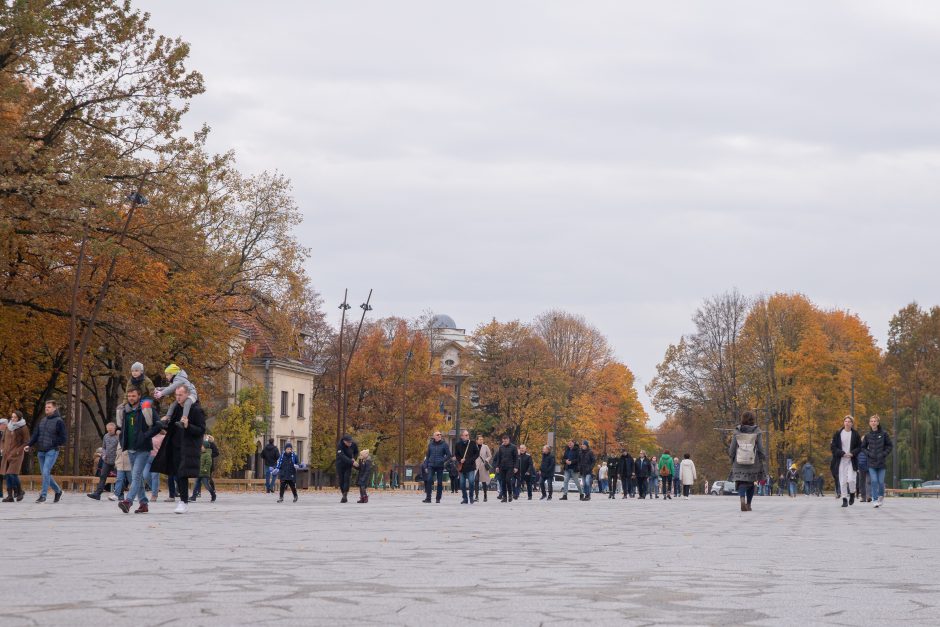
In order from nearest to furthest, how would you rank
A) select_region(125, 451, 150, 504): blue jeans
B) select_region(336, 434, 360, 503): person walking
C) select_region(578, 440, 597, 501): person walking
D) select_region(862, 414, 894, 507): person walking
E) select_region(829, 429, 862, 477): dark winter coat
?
select_region(125, 451, 150, 504): blue jeans → select_region(862, 414, 894, 507): person walking → select_region(829, 429, 862, 477): dark winter coat → select_region(336, 434, 360, 503): person walking → select_region(578, 440, 597, 501): person walking

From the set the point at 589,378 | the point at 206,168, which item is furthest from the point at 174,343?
the point at 589,378

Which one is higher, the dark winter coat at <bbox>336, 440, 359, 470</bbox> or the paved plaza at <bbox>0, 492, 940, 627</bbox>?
the dark winter coat at <bbox>336, 440, 359, 470</bbox>

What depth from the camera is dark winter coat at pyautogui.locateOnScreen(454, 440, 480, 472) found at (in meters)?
31.8

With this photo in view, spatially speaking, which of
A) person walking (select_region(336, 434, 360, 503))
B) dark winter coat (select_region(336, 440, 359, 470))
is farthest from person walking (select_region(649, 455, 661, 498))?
dark winter coat (select_region(336, 440, 359, 470))

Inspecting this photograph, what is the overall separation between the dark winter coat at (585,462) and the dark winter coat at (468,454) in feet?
23.5

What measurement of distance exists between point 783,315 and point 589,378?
1924cm

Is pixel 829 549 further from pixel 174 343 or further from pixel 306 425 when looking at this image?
pixel 306 425

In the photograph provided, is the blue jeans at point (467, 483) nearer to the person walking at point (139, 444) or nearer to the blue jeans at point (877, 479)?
the blue jeans at point (877, 479)

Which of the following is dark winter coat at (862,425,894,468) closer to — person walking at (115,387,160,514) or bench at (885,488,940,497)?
person walking at (115,387,160,514)

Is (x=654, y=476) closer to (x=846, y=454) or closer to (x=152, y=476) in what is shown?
(x=846, y=454)

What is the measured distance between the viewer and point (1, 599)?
7074 mm

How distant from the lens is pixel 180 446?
740 inches

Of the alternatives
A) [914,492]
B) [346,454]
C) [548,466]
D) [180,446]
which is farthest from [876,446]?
[914,492]

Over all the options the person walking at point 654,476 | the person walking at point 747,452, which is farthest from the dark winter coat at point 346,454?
the person walking at point 654,476
